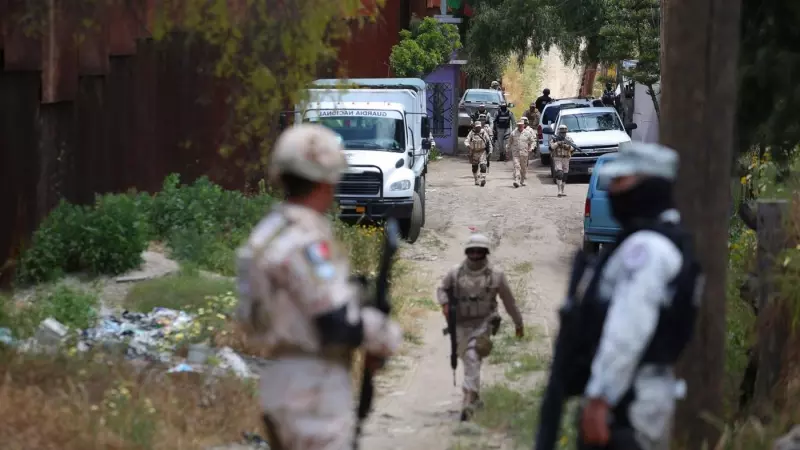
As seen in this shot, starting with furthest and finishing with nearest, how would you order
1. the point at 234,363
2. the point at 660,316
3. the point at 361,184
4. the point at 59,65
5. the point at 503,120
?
the point at 503,120 → the point at 361,184 → the point at 59,65 → the point at 234,363 → the point at 660,316

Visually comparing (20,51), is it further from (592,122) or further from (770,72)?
(592,122)

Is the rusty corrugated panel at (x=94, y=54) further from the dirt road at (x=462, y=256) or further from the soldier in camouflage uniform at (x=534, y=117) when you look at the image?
the soldier in camouflage uniform at (x=534, y=117)

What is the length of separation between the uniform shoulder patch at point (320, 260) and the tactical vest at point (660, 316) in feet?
3.42

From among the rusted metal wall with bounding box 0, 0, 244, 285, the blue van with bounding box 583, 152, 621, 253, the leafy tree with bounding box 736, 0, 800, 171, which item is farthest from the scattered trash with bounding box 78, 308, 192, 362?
the blue van with bounding box 583, 152, 621, 253

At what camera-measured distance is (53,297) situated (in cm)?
1111

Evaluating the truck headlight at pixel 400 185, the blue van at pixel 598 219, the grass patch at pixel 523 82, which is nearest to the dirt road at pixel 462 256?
the blue van at pixel 598 219

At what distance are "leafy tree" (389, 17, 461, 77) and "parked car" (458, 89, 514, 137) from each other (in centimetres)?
915

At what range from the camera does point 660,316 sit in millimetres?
4586

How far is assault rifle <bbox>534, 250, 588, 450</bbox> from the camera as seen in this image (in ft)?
16.0

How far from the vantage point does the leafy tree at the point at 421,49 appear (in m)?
36.1

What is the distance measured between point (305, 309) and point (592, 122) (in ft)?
103

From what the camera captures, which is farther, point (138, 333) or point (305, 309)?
point (138, 333)

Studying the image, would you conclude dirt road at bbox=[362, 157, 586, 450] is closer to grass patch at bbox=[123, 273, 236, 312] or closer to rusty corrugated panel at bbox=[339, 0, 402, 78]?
grass patch at bbox=[123, 273, 236, 312]

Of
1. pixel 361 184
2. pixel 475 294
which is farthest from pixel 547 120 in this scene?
pixel 475 294
